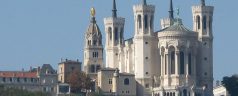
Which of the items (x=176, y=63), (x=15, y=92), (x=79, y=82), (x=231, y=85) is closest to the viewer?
(x=15, y=92)

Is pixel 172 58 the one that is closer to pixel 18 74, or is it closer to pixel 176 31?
pixel 176 31

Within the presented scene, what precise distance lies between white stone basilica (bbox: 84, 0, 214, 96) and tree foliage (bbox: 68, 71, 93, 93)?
5.93m

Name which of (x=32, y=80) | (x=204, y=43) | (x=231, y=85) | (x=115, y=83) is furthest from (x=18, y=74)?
(x=231, y=85)

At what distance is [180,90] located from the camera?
184375 mm

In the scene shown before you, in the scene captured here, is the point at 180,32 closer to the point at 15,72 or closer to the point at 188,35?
the point at 188,35

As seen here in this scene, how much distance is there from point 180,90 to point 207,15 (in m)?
12.7

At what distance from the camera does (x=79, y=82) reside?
18675 cm

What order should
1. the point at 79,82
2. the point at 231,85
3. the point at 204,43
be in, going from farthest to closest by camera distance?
the point at 204,43 < the point at 231,85 < the point at 79,82

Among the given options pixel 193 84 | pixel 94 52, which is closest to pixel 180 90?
pixel 193 84

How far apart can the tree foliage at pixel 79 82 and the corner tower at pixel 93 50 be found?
18.6ft

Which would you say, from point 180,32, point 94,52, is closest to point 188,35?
point 180,32

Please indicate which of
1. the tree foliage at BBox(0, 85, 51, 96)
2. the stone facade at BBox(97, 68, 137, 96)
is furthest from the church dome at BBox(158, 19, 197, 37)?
the tree foliage at BBox(0, 85, 51, 96)

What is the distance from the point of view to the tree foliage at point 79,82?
186 m

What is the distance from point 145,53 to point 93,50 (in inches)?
340
